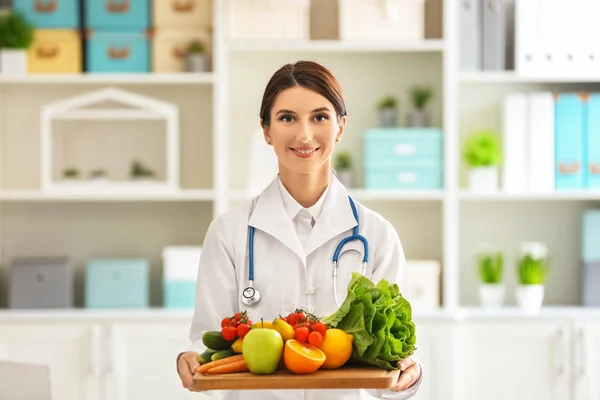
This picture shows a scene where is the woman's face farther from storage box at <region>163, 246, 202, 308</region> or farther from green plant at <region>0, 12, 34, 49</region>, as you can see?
green plant at <region>0, 12, 34, 49</region>

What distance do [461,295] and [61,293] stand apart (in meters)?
1.56

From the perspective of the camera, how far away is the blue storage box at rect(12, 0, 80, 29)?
338 cm

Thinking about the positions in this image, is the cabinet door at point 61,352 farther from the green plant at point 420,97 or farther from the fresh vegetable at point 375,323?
the fresh vegetable at point 375,323

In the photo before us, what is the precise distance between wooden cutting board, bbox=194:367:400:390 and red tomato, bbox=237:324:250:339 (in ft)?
0.25

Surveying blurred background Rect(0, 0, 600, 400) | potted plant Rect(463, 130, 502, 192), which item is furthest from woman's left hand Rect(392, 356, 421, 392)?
potted plant Rect(463, 130, 502, 192)

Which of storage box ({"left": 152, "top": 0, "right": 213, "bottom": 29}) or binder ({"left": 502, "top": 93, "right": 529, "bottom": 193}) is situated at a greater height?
storage box ({"left": 152, "top": 0, "right": 213, "bottom": 29})

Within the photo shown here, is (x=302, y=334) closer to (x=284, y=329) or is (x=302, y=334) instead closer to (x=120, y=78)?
(x=284, y=329)

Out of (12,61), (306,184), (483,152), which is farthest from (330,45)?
(306,184)

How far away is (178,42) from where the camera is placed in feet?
11.1

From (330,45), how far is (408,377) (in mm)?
1937

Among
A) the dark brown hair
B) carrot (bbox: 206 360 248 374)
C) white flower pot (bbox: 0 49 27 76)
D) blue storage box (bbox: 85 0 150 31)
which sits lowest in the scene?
carrot (bbox: 206 360 248 374)

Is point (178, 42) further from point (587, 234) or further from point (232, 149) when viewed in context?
point (587, 234)

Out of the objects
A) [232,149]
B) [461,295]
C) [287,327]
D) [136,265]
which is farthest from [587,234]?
[287,327]

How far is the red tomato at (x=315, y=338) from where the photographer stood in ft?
4.73
